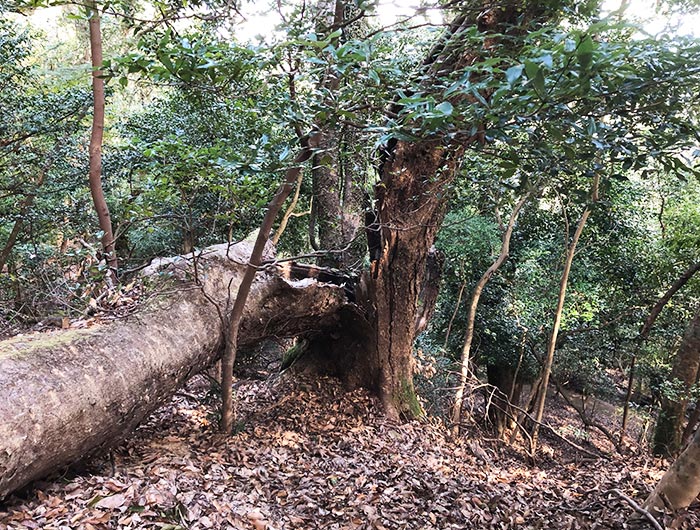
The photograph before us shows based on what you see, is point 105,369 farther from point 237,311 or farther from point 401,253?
point 401,253

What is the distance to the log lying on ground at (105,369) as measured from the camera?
7.75 feet

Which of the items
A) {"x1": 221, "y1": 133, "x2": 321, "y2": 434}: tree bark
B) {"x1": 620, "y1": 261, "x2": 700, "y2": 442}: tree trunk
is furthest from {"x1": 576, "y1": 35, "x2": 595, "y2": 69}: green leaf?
{"x1": 620, "y1": 261, "x2": 700, "y2": 442}: tree trunk

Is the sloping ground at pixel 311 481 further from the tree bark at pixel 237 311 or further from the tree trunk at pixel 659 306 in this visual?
the tree trunk at pixel 659 306

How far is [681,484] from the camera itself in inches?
92.4

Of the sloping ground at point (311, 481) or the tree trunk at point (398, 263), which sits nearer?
the sloping ground at point (311, 481)

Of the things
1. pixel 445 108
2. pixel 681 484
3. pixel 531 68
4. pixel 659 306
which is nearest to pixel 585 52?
pixel 531 68

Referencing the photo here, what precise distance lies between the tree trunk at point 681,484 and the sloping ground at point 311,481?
4.3 inches

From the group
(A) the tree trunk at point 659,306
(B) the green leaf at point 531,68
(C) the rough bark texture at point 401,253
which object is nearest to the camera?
(B) the green leaf at point 531,68

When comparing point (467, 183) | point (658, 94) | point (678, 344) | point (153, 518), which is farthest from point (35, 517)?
point (678, 344)

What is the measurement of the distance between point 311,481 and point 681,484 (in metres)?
2.50

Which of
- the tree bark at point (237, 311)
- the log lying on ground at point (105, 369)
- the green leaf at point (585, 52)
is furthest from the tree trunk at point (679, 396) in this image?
the green leaf at point (585, 52)

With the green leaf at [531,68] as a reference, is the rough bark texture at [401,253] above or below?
below

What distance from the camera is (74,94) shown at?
248 inches

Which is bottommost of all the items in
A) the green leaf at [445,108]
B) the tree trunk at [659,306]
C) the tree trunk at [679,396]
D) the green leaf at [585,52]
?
the tree trunk at [679,396]
